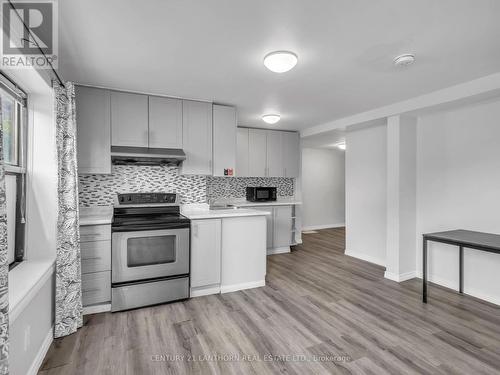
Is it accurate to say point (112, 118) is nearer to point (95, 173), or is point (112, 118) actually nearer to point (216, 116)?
point (95, 173)

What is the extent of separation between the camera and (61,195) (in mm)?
2422

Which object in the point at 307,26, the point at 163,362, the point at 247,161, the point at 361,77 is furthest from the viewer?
the point at 247,161

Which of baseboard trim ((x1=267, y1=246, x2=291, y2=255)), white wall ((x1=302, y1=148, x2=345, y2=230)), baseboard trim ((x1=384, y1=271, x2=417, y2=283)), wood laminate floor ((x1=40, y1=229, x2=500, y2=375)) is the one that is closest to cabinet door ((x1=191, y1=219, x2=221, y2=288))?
wood laminate floor ((x1=40, y1=229, x2=500, y2=375))

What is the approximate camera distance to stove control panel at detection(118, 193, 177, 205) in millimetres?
3412

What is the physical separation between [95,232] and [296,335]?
84.4 inches

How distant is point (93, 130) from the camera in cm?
314

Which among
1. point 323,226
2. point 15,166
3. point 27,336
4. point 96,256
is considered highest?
point 15,166

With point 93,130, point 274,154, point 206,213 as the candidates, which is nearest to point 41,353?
point 206,213

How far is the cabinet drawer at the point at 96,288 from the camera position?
9.11 ft

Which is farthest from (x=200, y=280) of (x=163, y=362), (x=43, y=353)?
(x=43, y=353)

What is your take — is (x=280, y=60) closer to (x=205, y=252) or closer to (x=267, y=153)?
(x=205, y=252)

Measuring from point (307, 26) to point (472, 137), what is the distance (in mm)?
2646

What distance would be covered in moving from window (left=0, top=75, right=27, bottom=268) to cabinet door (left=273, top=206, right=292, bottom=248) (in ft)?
12.2

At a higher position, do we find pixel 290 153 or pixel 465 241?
pixel 290 153
